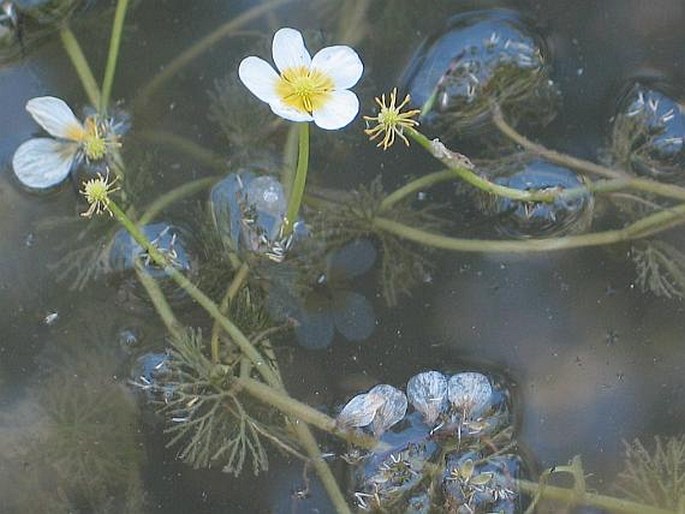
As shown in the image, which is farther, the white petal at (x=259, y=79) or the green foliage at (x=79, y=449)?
the green foliage at (x=79, y=449)

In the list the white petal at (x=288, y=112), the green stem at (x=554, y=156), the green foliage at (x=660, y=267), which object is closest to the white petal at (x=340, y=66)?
the white petal at (x=288, y=112)

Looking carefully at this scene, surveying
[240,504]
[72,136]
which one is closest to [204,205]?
[72,136]

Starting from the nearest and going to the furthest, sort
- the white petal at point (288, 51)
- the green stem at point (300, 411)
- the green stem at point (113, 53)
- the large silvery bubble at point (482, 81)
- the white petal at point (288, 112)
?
the white petal at point (288, 112) < the white petal at point (288, 51) < the green stem at point (300, 411) < the green stem at point (113, 53) < the large silvery bubble at point (482, 81)

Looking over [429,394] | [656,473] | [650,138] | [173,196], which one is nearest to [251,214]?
[173,196]

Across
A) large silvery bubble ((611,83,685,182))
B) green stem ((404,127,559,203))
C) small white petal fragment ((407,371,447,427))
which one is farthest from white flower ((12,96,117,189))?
large silvery bubble ((611,83,685,182))

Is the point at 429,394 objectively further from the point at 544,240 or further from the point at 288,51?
the point at 288,51

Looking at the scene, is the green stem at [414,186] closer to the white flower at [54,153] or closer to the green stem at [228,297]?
the green stem at [228,297]
